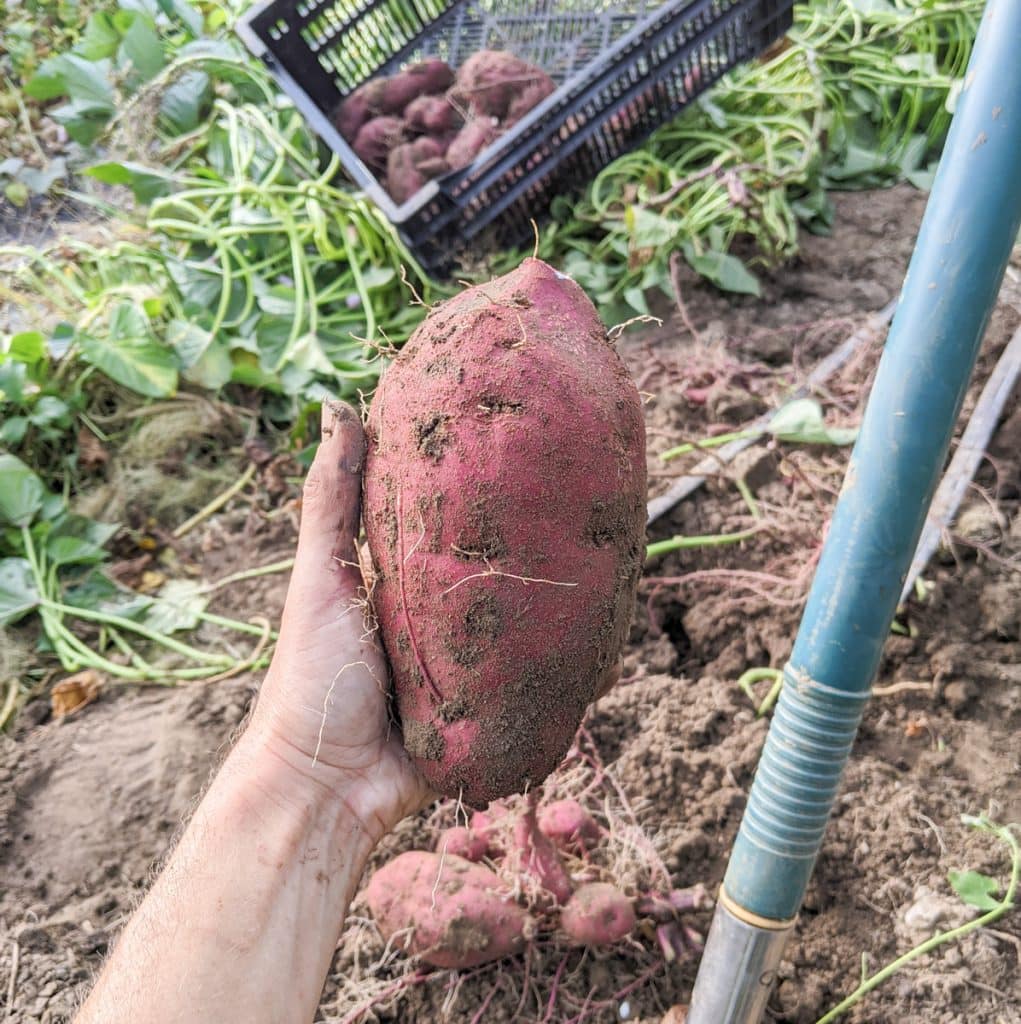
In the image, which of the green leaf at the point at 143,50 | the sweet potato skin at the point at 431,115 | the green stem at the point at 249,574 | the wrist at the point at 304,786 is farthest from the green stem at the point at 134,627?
the green leaf at the point at 143,50

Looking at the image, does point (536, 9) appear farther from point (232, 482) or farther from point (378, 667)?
point (378, 667)

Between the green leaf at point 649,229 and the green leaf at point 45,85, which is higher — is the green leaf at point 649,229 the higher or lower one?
the lower one

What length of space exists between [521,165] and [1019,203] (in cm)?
150

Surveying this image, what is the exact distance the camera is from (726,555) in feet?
5.17

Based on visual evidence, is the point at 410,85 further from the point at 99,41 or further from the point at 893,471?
the point at 893,471

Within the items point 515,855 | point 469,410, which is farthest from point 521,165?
point 515,855

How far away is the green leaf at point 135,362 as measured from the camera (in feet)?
6.19

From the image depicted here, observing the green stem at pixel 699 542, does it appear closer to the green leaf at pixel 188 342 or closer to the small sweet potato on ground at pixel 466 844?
the small sweet potato on ground at pixel 466 844

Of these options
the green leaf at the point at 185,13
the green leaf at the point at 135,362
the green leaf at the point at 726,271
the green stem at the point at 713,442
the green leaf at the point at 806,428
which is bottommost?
the green leaf at the point at 726,271

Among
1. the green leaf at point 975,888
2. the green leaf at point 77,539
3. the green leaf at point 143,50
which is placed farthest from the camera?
the green leaf at point 143,50

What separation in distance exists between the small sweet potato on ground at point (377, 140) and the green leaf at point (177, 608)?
1235 mm

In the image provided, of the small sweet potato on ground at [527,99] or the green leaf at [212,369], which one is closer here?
the green leaf at [212,369]

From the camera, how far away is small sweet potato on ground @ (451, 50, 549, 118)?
7.11ft

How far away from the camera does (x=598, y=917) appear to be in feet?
3.57
